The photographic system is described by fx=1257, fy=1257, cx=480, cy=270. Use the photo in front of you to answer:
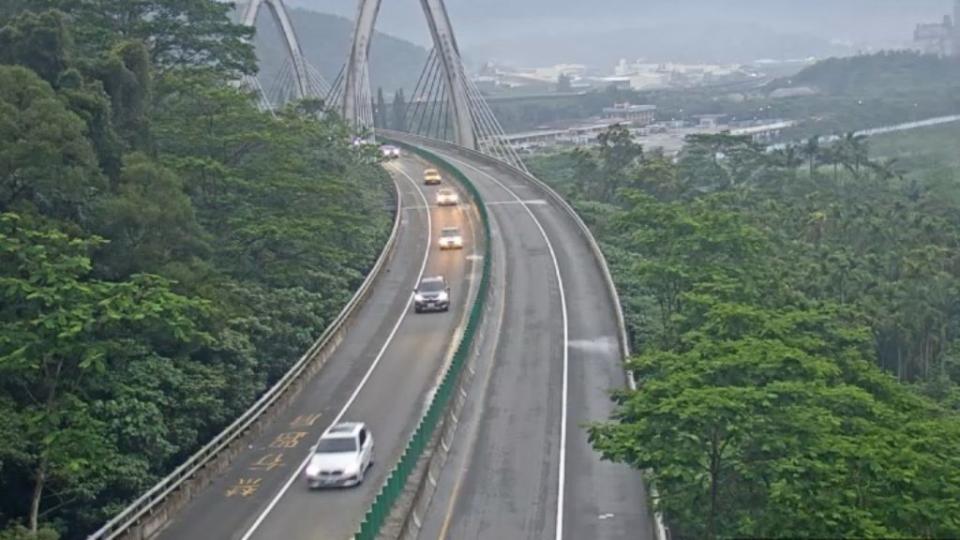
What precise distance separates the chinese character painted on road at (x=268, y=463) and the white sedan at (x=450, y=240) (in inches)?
1347

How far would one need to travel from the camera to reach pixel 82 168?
123 ft

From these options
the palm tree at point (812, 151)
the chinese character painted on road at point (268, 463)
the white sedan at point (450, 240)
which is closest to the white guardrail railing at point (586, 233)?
the white sedan at point (450, 240)

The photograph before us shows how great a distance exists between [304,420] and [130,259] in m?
7.41

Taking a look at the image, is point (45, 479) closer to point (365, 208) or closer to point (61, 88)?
point (61, 88)

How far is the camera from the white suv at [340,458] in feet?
105

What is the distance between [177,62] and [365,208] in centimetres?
1359

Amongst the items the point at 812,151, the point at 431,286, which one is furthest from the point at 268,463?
the point at 812,151

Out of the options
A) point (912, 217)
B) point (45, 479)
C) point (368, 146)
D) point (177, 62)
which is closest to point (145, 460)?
point (45, 479)

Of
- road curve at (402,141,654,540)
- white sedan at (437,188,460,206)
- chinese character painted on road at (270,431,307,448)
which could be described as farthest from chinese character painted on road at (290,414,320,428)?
white sedan at (437,188,460,206)

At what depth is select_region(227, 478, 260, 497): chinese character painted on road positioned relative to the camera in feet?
106

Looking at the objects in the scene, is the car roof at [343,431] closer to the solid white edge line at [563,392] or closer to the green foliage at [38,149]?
the solid white edge line at [563,392]

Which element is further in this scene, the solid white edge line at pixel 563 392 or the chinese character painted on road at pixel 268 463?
the chinese character painted on road at pixel 268 463

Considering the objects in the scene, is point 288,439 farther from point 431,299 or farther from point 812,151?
point 812,151

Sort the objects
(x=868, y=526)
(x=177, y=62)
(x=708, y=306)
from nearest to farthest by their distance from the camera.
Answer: (x=868, y=526) < (x=708, y=306) < (x=177, y=62)
